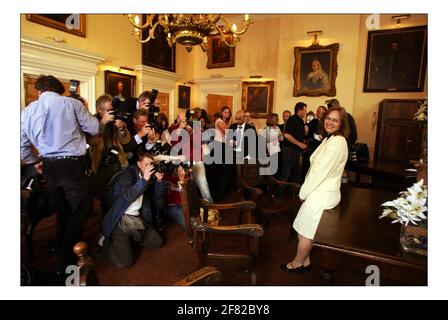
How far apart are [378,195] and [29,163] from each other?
2.83 meters

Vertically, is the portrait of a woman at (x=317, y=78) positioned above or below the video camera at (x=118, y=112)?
above

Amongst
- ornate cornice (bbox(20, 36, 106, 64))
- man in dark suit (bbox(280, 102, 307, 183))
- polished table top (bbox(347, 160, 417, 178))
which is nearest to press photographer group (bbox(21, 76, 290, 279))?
man in dark suit (bbox(280, 102, 307, 183))

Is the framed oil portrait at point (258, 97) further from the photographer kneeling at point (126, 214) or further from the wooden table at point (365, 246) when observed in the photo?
the wooden table at point (365, 246)

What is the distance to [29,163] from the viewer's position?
1.92 metres

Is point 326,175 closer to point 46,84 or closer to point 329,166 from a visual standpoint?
point 329,166

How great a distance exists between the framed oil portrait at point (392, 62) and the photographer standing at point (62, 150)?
543cm

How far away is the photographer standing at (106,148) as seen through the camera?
8.76ft

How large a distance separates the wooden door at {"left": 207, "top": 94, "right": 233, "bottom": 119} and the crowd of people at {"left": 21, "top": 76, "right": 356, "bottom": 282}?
12.8 feet

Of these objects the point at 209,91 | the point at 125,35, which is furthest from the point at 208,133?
the point at 209,91

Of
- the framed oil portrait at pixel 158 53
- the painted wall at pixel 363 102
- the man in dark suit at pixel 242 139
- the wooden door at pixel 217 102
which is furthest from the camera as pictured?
the wooden door at pixel 217 102

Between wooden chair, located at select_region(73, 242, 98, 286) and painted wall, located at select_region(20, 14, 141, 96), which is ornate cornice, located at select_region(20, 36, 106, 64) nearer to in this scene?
painted wall, located at select_region(20, 14, 141, 96)

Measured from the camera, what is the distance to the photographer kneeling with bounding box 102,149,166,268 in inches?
92.6

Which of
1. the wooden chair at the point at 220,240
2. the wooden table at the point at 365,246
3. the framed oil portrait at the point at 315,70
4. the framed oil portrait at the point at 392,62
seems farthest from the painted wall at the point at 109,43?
the framed oil portrait at the point at 392,62
